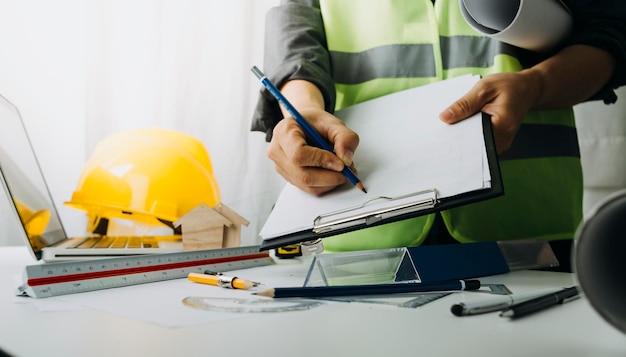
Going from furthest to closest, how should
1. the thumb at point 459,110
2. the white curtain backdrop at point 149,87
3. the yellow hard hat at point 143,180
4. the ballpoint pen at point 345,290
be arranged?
the white curtain backdrop at point 149,87 → the yellow hard hat at point 143,180 → the thumb at point 459,110 → the ballpoint pen at point 345,290

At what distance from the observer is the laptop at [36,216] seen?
29.6 inches

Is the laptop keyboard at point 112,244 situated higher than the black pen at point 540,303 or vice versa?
→ the black pen at point 540,303

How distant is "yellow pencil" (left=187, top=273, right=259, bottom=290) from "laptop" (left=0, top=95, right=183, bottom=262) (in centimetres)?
22

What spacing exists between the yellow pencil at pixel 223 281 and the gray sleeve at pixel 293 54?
354 millimetres

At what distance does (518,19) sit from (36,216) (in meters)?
0.85

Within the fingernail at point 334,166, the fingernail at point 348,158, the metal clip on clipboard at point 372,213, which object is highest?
the fingernail at point 348,158

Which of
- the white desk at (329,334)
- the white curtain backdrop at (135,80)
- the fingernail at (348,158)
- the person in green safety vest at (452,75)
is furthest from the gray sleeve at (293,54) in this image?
the white curtain backdrop at (135,80)

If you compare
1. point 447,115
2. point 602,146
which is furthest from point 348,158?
point 602,146

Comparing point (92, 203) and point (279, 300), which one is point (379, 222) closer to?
point (279, 300)

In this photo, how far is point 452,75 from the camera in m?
0.89

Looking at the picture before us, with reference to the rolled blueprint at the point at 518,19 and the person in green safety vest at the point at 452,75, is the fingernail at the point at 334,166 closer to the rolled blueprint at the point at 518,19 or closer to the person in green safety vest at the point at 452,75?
the person in green safety vest at the point at 452,75

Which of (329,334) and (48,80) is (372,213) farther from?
(48,80)

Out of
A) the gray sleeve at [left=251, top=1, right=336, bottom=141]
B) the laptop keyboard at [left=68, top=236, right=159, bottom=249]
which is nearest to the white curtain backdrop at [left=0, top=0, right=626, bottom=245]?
the laptop keyboard at [left=68, top=236, right=159, bottom=249]

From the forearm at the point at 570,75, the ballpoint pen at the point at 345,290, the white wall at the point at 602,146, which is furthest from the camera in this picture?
the white wall at the point at 602,146
